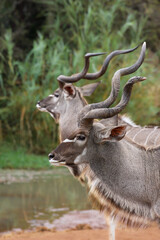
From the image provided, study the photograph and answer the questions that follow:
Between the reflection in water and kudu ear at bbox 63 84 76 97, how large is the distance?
1.33 metres

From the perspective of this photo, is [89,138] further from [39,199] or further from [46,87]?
[46,87]

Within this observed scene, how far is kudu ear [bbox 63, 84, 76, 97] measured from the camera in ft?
18.7

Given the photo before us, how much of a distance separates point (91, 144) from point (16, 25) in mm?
9250

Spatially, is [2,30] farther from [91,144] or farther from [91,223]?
[91,144]

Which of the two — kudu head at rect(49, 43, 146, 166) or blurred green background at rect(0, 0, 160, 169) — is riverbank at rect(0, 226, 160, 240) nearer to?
kudu head at rect(49, 43, 146, 166)

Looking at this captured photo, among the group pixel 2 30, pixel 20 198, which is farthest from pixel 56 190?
pixel 2 30

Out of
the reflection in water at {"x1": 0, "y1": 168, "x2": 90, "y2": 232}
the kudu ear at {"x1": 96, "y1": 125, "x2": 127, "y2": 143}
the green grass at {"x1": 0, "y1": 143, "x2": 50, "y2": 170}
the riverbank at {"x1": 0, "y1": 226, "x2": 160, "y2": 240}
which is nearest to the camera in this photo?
the kudu ear at {"x1": 96, "y1": 125, "x2": 127, "y2": 143}

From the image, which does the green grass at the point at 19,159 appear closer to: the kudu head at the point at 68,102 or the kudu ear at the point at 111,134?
the kudu head at the point at 68,102

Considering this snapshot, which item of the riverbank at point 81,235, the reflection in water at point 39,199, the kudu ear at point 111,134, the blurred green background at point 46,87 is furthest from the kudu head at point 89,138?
the blurred green background at point 46,87

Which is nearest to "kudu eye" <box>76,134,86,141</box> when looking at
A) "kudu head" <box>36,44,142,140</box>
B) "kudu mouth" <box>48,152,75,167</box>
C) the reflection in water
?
"kudu mouth" <box>48,152,75,167</box>

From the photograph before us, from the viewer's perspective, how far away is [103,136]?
324 cm

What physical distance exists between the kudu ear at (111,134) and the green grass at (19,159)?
17.3ft

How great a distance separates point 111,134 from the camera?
321cm

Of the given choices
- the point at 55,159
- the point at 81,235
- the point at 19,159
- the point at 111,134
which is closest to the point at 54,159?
the point at 55,159
